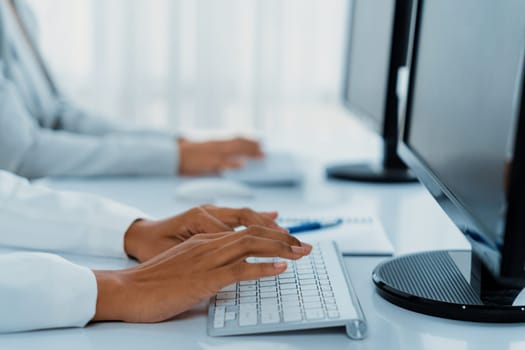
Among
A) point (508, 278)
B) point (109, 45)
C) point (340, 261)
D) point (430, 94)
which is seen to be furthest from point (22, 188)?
point (109, 45)

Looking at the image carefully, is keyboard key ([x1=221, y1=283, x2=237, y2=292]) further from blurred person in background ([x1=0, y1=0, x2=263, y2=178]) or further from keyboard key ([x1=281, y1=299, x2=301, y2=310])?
blurred person in background ([x1=0, y1=0, x2=263, y2=178])

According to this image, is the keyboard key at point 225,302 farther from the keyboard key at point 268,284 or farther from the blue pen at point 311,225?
Result: the blue pen at point 311,225

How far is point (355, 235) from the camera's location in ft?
3.48

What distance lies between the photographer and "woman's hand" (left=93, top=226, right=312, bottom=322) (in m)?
0.73

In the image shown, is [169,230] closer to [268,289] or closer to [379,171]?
[268,289]

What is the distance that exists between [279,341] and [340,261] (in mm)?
196

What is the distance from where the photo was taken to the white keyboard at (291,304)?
697mm

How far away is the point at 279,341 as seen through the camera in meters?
0.69

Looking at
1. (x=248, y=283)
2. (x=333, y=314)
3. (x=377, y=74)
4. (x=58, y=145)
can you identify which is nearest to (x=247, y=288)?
(x=248, y=283)

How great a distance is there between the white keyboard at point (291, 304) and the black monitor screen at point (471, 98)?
0.50ft

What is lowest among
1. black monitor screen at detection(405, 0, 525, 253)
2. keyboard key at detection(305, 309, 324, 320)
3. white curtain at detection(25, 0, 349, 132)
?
white curtain at detection(25, 0, 349, 132)

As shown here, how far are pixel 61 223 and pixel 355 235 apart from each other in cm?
41

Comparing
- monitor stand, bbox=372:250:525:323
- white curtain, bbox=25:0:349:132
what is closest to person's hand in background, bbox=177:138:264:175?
monitor stand, bbox=372:250:525:323

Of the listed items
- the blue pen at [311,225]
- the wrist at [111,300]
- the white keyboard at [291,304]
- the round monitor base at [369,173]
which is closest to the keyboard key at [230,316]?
the white keyboard at [291,304]
